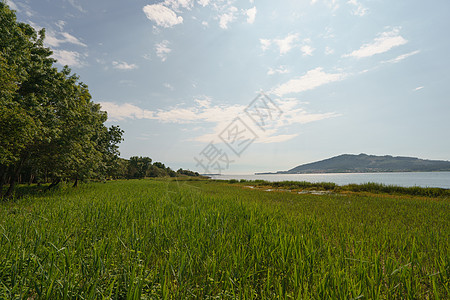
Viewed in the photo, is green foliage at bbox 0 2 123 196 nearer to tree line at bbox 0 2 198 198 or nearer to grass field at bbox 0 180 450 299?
tree line at bbox 0 2 198 198

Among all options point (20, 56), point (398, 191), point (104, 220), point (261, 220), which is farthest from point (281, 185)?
point (20, 56)

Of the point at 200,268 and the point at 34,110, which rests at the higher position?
the point at 34,110

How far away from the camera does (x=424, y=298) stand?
93.9 inches

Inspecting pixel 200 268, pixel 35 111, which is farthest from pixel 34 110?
pixel 200 268

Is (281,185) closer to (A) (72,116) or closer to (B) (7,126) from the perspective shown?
(A) (72,116)

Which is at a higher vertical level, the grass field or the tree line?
the tree line

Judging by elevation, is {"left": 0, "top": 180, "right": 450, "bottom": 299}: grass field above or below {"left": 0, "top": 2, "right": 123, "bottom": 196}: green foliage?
below

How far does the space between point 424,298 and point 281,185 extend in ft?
99.4

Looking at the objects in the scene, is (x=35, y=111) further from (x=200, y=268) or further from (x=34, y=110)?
(x=200, y=268)

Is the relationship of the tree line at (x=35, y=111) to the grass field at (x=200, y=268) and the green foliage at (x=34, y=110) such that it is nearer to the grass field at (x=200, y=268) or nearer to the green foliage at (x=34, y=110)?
the green foliage at (x=34, y=110)

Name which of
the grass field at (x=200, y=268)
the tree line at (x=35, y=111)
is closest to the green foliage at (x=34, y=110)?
the tree line at (x=35, y=111)

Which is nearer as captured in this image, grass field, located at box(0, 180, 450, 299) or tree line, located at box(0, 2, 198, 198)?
grass field, located at box(0, 180, 450, 299)

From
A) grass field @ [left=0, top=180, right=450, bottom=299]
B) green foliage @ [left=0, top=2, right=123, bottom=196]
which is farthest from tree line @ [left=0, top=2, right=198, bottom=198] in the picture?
grass field @ [left=0, top=180, right=450, bottom=299]

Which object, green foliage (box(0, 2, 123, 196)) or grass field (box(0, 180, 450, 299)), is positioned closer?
grass field (box(0, 180, 450, 299))
